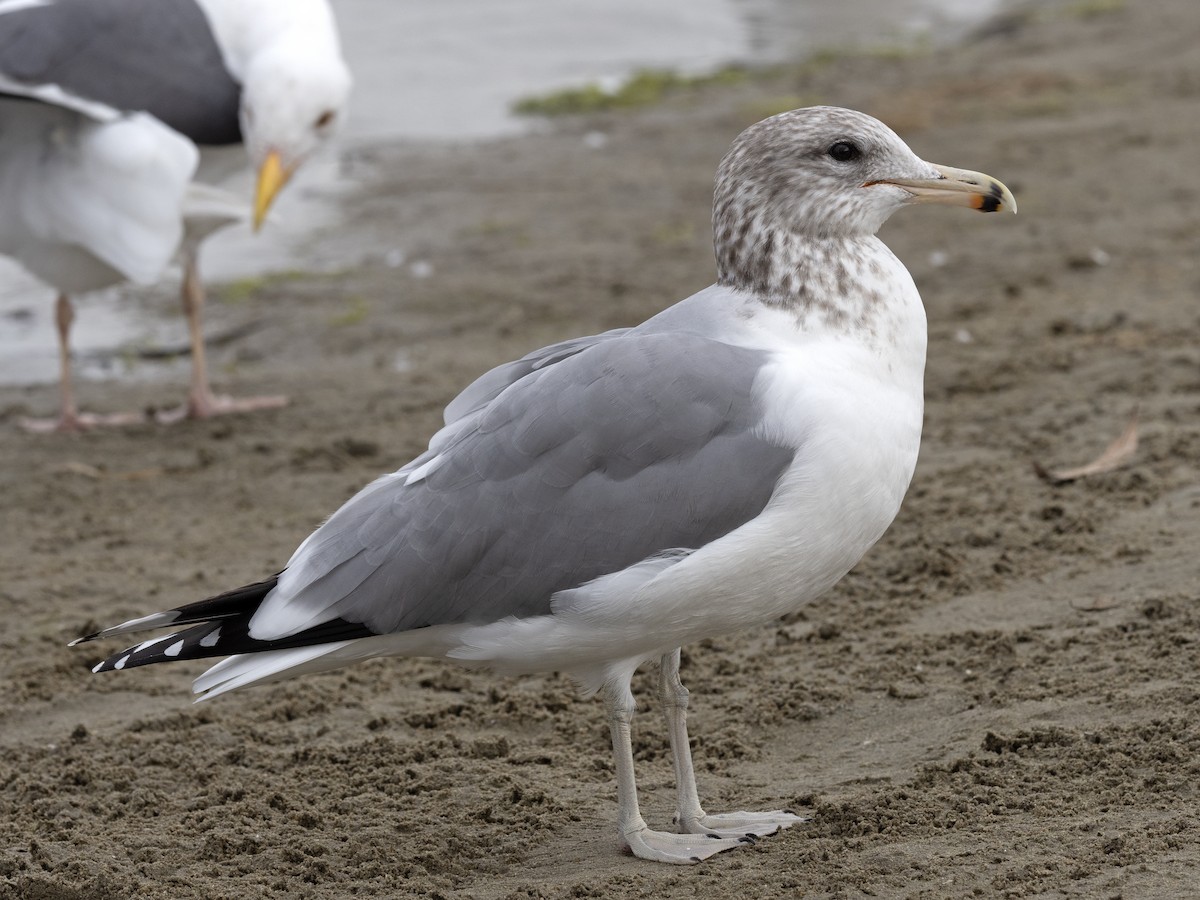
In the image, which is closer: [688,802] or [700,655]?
[688,802]

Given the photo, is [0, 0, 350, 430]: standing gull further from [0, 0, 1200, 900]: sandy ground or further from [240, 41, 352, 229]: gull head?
[0, 0, 1200, 900]: sandy ground

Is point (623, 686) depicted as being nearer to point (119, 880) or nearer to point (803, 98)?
point (119, 880)

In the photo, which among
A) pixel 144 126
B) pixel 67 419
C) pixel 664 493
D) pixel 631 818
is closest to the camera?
pixel 664 493

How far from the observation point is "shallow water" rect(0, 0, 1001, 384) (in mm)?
10820

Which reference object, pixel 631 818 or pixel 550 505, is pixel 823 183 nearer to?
pixel 550 505

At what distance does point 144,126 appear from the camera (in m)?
7.01

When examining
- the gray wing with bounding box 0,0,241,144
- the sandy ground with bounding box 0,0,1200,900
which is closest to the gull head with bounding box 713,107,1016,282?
the sandy ground with bounding box 0,0,1200,900

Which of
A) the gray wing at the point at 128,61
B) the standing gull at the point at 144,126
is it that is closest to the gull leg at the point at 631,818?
the standing gull at the point at 144,126

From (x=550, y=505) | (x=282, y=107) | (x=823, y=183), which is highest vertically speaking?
(x=823, y=183)

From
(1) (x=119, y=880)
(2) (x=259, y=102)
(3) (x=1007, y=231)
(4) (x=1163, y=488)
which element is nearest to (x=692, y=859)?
(1) (x=119, y=880)

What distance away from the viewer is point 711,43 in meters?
15.1

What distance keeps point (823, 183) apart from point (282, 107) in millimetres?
4233

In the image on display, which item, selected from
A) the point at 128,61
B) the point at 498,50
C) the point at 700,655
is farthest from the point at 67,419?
the point at 498,50

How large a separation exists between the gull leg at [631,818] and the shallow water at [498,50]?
636cm
